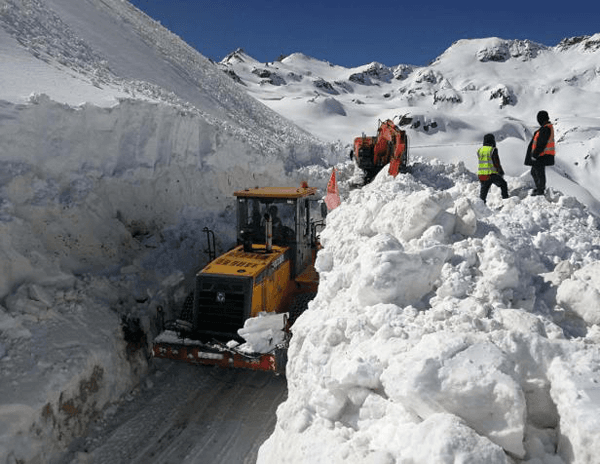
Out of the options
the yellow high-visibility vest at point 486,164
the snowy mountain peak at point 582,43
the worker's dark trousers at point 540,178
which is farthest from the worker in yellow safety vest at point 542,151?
the snowy mountain peak at point 582,43

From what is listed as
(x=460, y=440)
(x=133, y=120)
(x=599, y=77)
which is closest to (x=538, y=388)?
(x=460, y=440)

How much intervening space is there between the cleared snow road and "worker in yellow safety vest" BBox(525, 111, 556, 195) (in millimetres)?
4783

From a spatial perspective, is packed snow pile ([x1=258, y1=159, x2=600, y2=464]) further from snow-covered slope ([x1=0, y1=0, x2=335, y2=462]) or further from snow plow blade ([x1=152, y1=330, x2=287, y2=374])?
snow-covered slope ([x1=0, y1=0, x2=335, y2=462])

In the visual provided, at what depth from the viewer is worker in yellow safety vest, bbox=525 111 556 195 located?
6926 millimetres

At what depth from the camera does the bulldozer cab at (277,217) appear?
780 centimetres

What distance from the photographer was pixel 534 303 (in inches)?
157

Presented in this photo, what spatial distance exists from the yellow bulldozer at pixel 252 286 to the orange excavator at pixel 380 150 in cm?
543

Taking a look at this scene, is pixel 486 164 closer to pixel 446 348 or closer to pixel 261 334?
pixel 261 334

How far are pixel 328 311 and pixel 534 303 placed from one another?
6.01 ft

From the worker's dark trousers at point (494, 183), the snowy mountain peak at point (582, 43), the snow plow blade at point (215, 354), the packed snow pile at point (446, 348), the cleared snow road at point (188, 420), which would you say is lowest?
the cleared snow road at point (188, 420)

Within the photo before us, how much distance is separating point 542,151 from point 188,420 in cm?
623

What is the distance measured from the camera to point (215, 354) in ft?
20.8

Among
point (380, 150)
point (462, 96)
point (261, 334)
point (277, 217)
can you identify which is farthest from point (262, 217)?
point (462, 96)

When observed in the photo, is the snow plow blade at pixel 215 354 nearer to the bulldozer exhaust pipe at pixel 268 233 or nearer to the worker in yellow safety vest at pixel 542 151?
the bulldozer exhaust pipe at pixel 268 233
